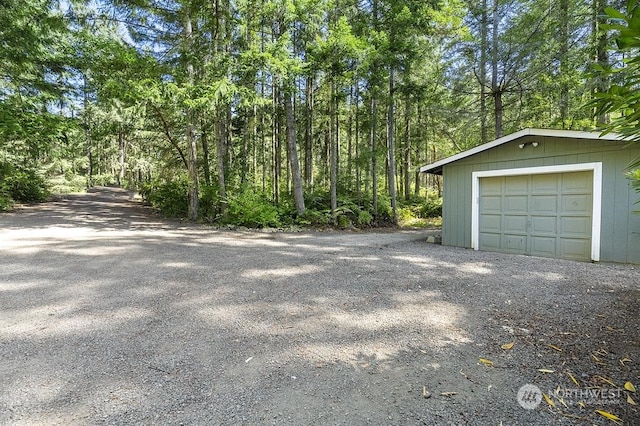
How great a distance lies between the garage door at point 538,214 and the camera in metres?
6.41

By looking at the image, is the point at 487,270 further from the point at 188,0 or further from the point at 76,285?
the point at 188,0

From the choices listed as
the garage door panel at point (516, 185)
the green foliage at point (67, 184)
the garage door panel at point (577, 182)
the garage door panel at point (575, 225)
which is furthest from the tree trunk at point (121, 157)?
the garage door panel at point (575, 225)

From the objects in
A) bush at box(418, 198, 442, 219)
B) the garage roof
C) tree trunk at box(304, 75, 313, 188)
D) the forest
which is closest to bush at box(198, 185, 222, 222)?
the forest

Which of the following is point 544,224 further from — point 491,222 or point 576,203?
point 491,222

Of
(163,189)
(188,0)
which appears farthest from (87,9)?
(163,189)

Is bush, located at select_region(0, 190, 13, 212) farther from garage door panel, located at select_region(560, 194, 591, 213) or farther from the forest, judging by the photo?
garage door panel, located at select_region(560, 194, 591, 213)

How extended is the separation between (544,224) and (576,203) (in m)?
0.71

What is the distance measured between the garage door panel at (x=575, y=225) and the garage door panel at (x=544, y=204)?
0.92ft

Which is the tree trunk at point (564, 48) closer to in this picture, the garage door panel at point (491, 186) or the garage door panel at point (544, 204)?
the garage door panel at point (491, 186)

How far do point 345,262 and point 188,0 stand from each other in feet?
30.9

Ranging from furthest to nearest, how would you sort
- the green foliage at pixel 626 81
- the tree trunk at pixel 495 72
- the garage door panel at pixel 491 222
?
1. the tree trunk at pixel 495 72
2. the garage door panel at pixel 491 222
3. the green foliage at pixel 626 81

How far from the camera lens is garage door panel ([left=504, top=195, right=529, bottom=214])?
716 cm

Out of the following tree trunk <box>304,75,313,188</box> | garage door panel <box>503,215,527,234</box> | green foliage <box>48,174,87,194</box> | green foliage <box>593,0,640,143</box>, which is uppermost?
tree trunk <box>304,75,313,188</box>

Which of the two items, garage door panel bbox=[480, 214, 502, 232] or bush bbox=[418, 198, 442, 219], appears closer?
garage door panel bbox=[480, 214, 502, 232]
